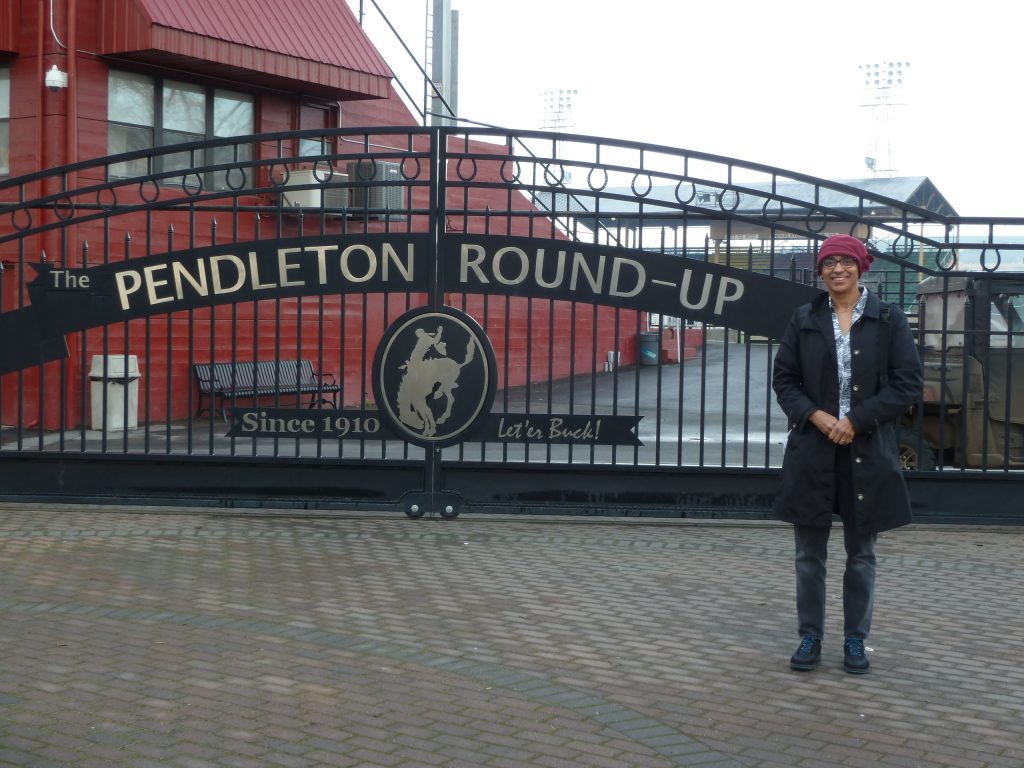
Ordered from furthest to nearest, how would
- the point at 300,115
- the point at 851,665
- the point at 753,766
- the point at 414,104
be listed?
the point at 414,104 → the point at 300,115 → the point at 851,665 → the point at 753,766

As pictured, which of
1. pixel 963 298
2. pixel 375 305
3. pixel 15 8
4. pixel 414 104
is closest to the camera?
pixel 963 298

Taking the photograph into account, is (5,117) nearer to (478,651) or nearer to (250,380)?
(250,380)

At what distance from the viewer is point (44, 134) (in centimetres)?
1582

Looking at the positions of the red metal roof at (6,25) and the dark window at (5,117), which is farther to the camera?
the dark window at (5,117)

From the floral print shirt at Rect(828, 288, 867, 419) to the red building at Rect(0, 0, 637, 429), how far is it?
27.5ft

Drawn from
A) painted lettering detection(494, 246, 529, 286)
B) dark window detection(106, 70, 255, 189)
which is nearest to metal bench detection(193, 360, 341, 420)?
dark window detection(106, 70, 255, 189)

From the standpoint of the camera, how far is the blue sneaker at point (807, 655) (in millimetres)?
5734

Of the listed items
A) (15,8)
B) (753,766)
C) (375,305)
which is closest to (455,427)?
(753,766)

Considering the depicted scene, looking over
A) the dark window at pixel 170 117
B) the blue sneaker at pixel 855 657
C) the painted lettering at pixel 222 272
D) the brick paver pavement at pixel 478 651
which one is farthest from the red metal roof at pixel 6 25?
the blue sneaker at pixel 855 657

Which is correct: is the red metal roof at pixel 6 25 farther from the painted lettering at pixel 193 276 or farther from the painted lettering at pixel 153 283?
the painted lettering at pixel 193 276

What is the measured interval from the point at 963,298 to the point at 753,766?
8.23 metres

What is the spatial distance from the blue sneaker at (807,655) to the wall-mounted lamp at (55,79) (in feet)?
41.3

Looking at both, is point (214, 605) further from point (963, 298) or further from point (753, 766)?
point (963, 298)

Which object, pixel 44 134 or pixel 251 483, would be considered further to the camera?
pixel 44 134
